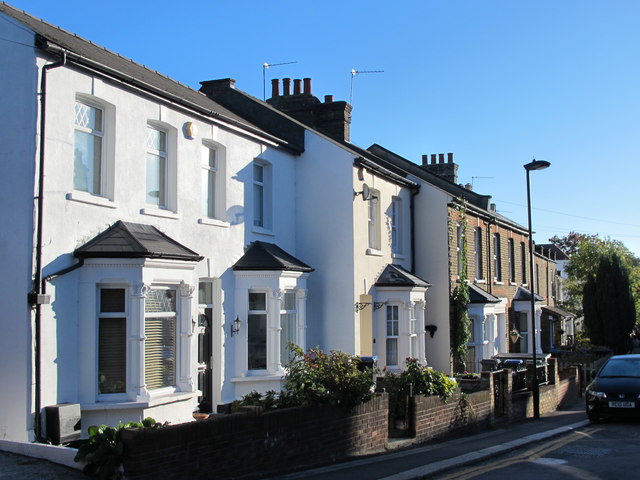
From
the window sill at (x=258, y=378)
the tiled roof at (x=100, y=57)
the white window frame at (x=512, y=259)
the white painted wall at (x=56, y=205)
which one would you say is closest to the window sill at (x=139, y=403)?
the white painted wall at (x=56, y=205)

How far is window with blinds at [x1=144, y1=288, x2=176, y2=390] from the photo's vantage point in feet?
37.8

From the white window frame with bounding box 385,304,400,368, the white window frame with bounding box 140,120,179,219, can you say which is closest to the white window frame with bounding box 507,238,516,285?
the white window frame with bounding box 385,304,400,368

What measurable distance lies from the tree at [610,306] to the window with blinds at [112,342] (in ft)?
108

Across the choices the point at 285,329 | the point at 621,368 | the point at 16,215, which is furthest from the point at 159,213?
the point at 621,368

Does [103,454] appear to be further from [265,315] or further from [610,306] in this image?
[610,306]

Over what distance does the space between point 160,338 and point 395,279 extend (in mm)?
8745

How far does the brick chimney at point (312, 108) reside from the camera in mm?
23188

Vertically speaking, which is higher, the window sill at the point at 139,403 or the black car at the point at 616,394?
the window sill at the point at 139,403

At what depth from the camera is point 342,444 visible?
10.9 meters

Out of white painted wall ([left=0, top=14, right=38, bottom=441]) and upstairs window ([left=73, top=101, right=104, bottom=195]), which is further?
upstairs window ([left=73, top=101, right=104, bottom=195])

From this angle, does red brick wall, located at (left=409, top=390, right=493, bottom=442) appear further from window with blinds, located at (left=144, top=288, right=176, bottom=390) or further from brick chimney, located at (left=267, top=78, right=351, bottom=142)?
brick chimney, located at (left=267, top=78, right=351, bottom=142)

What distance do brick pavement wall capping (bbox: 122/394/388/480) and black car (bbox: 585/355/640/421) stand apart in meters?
6.69

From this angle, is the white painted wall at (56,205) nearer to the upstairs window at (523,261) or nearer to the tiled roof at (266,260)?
the tiled roof at (266,260)

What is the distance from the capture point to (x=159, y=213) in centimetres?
1255
